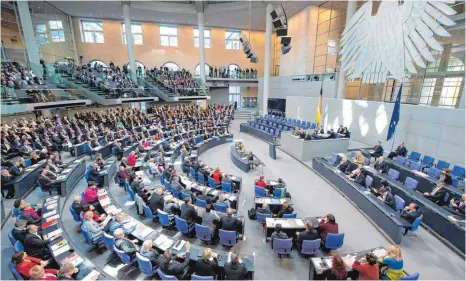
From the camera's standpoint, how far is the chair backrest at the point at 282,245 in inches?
200

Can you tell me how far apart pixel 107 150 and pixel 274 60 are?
2640 centimetres

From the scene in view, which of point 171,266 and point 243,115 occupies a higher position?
point 171,266

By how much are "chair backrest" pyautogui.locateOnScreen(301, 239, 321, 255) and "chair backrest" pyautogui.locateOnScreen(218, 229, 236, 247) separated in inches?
62.8

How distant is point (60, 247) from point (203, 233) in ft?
9.78

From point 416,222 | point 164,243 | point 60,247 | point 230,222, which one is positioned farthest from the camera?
point 416,222

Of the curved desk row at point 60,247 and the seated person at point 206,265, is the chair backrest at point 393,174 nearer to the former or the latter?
the seated person at point 206,265

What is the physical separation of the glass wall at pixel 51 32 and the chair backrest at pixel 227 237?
25.2 m

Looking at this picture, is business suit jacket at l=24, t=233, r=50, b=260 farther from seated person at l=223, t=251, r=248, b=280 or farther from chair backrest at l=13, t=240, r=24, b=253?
seated person at l=223, t=251, r=248, b=280

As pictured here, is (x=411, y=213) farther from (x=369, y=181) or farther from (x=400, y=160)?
(x=400, y=160)

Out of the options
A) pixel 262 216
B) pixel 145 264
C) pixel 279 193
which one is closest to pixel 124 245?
pixel 145 264

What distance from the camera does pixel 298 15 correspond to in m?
24.6

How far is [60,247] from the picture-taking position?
4742 millimetres

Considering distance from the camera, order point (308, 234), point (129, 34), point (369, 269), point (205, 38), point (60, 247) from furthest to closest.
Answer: point (205, 38) < point (129, 34) < point (308, 234) < point (60, 247) < point (369, 269)

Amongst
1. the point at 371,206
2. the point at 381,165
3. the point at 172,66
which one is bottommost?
the point at 371,206
